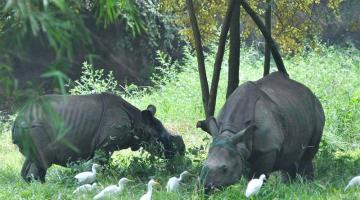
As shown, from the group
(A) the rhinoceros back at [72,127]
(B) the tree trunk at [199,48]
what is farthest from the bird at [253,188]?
(B) the tree trunk at [199,48]

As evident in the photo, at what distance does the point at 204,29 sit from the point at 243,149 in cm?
554

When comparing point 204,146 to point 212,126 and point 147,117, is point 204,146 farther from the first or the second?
point 212,126

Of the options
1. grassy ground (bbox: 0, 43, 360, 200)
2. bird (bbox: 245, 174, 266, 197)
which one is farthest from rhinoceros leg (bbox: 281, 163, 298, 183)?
bird (bbox: 245, 174, 266, 197)

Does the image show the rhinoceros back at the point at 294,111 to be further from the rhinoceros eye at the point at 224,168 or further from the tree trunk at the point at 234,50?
the tree trunk at the point at 234,50

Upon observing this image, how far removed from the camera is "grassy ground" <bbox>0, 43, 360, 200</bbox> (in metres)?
8.61

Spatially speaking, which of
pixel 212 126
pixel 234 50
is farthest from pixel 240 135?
pixel 234 50

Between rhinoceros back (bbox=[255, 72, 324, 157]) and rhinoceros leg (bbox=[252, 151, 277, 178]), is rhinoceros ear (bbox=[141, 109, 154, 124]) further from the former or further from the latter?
rhinoceros leg (bbox=[252, 151, 277, 178])

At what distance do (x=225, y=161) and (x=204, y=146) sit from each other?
451 cm

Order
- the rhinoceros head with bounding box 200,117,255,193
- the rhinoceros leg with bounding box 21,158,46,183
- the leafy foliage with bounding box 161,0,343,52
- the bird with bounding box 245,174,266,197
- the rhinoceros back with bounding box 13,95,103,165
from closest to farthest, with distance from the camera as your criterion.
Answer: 1. the bird with bounding box 245,174,266,197
2. the rhinoceros head with bounding box 200,117,255,193
3. the rhinoceros back with bounding box 13,95,103,165
4. the rhinoceros leg with bounding box 21,158,46,183
5. the leafy foliage with bounding box 161,0,343,52

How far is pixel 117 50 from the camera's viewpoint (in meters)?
22.4

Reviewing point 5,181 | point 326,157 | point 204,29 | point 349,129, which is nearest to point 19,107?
point 5,181

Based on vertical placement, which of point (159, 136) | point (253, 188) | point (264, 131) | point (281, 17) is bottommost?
point (159, 136)

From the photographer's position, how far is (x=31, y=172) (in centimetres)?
1095

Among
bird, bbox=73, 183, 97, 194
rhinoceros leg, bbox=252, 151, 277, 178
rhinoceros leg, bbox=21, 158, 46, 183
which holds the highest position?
rhinoceros leg, bbox=252, 151, 277, 178
